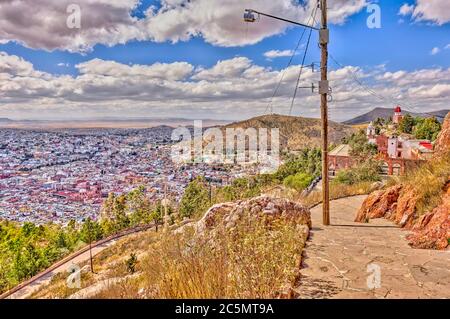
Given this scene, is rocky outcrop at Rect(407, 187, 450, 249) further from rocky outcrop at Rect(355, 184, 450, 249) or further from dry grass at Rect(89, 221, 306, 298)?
dry grass at Rect(89, 221, 306, 298)

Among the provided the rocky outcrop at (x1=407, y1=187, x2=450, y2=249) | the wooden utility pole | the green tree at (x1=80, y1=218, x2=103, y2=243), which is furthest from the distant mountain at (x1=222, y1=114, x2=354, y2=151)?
the rocky outcrop at (x1=407, y1=187, x2=450, y2=249)

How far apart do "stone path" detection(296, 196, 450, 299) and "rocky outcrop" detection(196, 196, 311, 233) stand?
48 cm

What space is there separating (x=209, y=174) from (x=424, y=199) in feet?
63.3

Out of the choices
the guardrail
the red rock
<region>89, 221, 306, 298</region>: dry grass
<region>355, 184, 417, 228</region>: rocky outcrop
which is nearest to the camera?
A: <region>89, 221, 306, 298</region>: dry grass

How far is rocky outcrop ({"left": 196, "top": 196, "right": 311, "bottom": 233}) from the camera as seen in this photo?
4.91m

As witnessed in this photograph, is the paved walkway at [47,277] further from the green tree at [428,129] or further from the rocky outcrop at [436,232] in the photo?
the green tree at [428,129]

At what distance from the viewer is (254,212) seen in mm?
5133

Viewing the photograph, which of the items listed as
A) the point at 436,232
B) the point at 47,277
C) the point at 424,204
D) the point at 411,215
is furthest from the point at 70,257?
the point at 436,232

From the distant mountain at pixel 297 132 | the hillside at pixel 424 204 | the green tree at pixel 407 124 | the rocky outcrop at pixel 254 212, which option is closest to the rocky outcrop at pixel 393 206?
the hillside at pixel 424 204

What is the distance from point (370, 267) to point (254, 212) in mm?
1929
